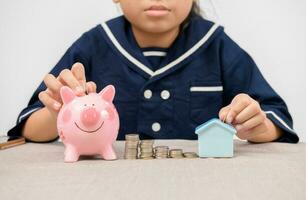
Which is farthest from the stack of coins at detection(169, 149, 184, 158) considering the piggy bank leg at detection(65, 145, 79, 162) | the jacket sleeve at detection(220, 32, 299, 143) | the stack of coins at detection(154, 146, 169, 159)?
the jacket sleeve at detection(220, 32, 299, 143)

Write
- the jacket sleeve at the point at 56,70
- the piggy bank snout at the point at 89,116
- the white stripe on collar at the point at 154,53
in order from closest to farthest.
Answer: the piggy bank snout at the point at 89,116, the jacket sleeve at the point at 56,70, the white stripe on collar at the point at 154,53

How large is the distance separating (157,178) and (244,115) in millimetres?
212

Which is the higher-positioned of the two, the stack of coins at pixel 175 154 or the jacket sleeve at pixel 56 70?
the jacket sleeve at pixel 56 70

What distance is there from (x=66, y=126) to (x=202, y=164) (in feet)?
0.56

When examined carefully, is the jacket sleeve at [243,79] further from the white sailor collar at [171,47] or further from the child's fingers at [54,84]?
the child's fingers at [54,84]

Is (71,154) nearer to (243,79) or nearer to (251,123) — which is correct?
(251,123)

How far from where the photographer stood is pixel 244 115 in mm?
704

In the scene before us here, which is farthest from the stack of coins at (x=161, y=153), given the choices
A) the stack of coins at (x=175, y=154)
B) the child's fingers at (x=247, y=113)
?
the child's fingers at (x=247, y=113)

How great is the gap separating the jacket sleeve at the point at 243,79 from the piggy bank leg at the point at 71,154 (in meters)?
0.35

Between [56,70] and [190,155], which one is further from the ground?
[56,70]

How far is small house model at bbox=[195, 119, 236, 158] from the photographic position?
0.66 metres

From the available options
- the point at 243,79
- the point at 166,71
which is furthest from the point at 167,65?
the point at 243,79

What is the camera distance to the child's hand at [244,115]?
2.26 ft

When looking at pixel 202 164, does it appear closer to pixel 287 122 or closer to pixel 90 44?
pixel 287 122
